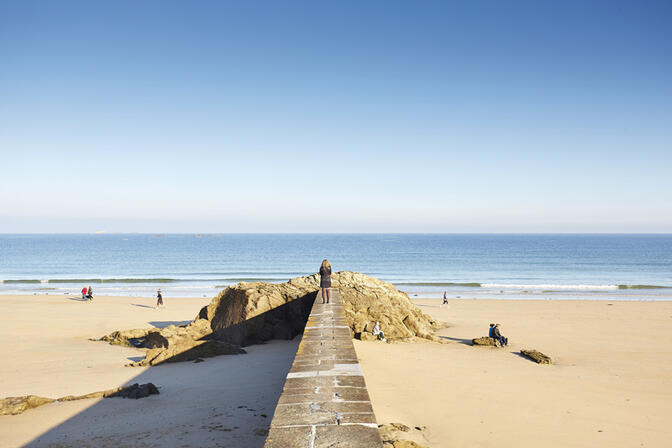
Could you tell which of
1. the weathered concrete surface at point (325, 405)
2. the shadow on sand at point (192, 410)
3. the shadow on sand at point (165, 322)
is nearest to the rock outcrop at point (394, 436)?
the weathered concrete surface at point (325, 405)

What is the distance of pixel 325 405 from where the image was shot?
4.75 meters

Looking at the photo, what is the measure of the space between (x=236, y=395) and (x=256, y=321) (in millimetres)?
5382

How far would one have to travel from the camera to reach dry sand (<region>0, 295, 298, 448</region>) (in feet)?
21.7

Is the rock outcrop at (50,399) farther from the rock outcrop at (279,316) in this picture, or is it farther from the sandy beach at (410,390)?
the rock outcrop at (279,316)

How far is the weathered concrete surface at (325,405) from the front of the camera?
3875 millimetres

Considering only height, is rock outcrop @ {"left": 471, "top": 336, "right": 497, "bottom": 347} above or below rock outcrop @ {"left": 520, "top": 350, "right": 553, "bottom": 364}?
below

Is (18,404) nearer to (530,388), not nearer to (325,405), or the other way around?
(325,405)

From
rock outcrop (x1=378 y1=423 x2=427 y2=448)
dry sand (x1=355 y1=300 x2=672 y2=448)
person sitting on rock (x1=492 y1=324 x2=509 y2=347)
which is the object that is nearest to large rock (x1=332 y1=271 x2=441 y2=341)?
dry sand (x1=355 y1=300 x2=672 y2=448)

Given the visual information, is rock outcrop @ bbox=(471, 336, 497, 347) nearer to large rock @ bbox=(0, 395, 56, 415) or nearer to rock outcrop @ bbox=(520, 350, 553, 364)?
rock outcrop @ bbox=(520, 350, 553, 364)

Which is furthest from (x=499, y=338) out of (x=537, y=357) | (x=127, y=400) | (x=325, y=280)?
(x=127, y=400)

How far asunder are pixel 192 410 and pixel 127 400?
5.33 feet

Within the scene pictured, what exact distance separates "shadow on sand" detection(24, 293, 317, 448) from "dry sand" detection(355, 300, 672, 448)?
2204mm

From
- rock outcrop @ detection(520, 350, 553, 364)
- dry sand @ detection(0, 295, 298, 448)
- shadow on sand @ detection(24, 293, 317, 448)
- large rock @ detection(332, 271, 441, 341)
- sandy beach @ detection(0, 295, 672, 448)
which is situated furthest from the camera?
large rock @ detection(332, 271, 441, 341)

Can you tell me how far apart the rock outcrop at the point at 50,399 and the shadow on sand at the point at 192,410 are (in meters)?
0.17
